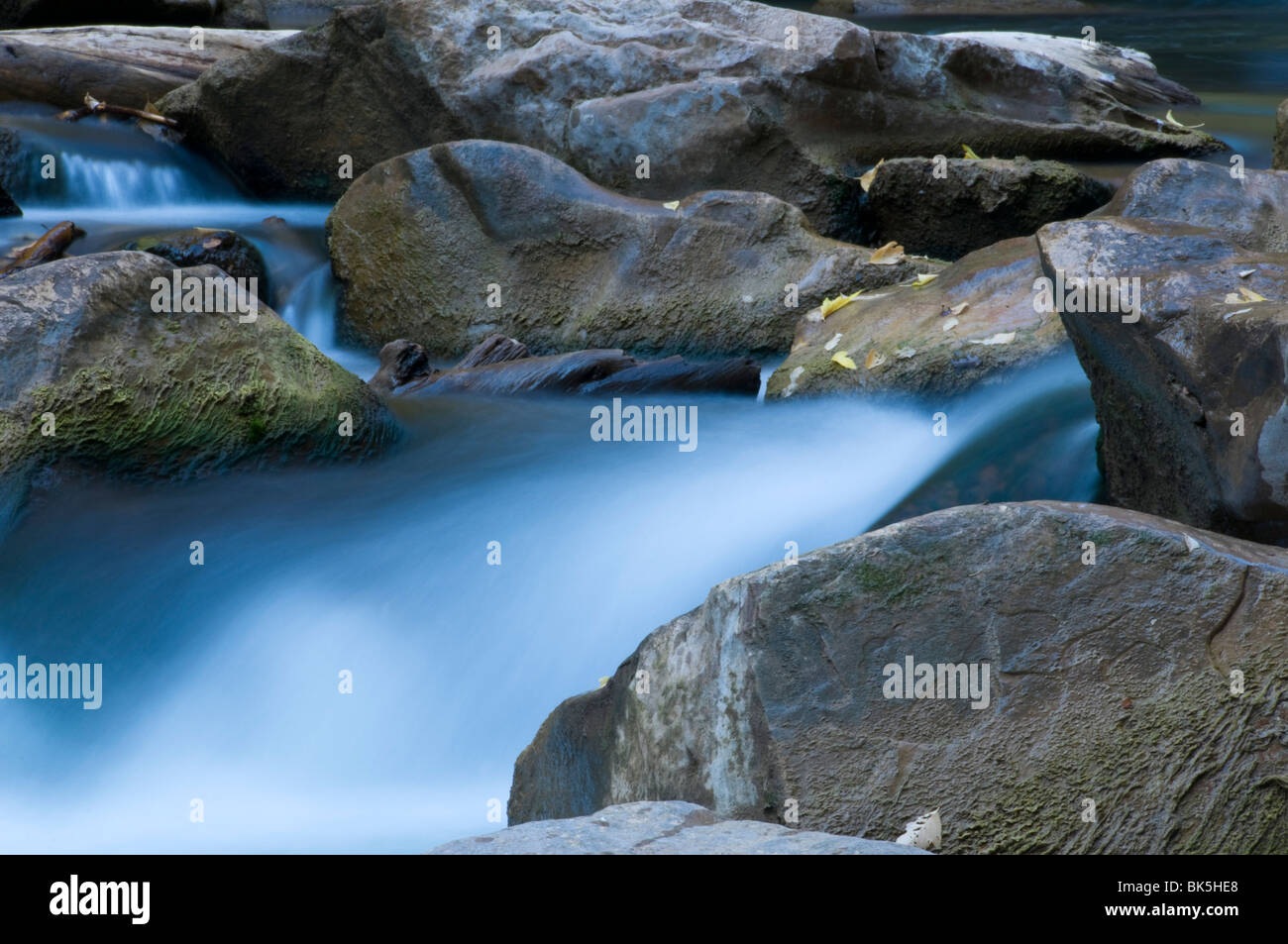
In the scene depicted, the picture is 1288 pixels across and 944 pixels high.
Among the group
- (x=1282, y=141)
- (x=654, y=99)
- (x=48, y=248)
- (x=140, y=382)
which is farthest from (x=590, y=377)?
(x=1282, y=141)

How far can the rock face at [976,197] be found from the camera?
8.22 meters

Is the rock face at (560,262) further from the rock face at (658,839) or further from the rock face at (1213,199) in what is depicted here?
the rock face at (658,839)

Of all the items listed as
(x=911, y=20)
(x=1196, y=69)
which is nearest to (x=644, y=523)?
(x=1196, y=69)

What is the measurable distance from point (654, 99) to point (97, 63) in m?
5.90

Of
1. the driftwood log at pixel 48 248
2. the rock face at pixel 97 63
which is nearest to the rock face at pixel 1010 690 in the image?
the driftwood log at pixel 48 248

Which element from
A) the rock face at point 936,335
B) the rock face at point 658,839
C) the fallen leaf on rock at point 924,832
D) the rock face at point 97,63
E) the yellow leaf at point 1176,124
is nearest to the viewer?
the rock face at point 658,839

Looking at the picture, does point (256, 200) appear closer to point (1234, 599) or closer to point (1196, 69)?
point (1234, 599)

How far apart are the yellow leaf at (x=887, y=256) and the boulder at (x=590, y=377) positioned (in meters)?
0.91

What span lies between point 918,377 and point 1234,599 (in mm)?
3245

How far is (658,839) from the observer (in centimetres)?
228

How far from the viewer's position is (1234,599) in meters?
2.77

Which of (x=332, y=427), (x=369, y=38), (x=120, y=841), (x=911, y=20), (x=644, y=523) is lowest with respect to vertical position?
(x=120, y=841)

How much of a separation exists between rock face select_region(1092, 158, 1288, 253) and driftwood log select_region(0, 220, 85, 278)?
6.57 metres

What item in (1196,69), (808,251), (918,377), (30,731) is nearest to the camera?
(30,731)
